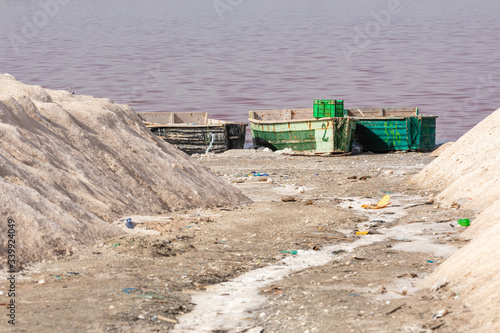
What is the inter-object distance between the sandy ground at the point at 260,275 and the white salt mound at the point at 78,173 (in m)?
0.48

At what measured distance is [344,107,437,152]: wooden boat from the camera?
91.2 feet

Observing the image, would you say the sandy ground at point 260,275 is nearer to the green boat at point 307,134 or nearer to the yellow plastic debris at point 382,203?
the yellow plastic debris at point 382,203

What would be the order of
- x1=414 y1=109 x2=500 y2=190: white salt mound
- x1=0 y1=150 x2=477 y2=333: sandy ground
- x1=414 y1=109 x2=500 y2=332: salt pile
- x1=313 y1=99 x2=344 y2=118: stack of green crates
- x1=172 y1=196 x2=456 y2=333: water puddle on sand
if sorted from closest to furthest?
x1=414 y1=109 x2=500 y2=332: salt pile, x1=0 y1=150 x2=477 y2=333: sandy ground, x1=172 y1=196 x2=456 y2=333: water puddle on sand, x1=414 y1=109 x2=500 y2=190: white salt mound, x1=313 y1=99 x2=344 y2=118: stack of green crates

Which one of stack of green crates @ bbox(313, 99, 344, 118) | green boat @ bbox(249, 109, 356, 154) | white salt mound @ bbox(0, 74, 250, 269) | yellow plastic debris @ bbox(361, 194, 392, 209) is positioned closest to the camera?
white salt mound @ bbox(0, 74, 250, 269)

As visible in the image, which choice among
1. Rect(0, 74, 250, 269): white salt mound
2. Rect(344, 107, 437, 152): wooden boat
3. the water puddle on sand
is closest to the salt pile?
the water puddle on sand

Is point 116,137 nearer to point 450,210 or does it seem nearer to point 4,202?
point 4,202

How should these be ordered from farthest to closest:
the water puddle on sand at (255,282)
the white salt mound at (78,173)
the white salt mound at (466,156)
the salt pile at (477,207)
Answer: the white salt mound at (466,156), the white salt mound at (78,173), the water puddle on sand at (255,282), the salt pile at (477,207)

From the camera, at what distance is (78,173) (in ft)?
41.3

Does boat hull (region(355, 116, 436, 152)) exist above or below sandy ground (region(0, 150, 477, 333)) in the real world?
above

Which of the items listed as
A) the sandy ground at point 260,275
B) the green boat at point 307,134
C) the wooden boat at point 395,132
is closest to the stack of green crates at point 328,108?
the green boat at point 307,134

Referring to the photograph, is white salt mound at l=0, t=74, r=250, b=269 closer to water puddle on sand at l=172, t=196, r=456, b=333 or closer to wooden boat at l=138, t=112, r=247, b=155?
water puddle on sand at l=172, t=196, r=456, b=333

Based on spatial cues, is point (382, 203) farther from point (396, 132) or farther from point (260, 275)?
point (396, 132)

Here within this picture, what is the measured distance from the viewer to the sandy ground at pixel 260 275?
23.3ft

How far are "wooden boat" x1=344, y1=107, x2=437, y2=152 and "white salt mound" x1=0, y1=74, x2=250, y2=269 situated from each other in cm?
1338
